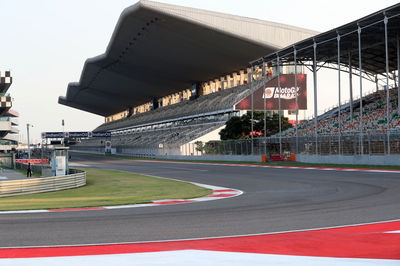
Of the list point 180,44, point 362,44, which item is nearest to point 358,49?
point 362,44

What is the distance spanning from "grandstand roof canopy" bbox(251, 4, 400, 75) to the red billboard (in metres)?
2.60

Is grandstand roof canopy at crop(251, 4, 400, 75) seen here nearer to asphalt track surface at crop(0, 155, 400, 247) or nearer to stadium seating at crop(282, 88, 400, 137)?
stadium seating at crop(282, 88, 400, 137)

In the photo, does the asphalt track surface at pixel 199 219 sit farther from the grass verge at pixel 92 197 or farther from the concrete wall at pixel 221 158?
the concrete wall at pixel 221 158

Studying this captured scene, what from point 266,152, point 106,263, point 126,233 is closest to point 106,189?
point 126,233

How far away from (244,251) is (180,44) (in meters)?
66.3

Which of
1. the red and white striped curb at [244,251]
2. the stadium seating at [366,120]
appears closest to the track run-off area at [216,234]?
the red and white striped curb at [244,251]

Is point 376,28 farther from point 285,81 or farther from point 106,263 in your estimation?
point 106,263

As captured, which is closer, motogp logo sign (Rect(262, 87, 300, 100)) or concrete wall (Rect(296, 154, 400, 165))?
concrete wall (Rect(296, 154, 400, 165))

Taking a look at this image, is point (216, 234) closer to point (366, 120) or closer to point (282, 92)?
point (282, 92)

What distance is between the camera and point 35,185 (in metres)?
21.8

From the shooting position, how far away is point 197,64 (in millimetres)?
82000

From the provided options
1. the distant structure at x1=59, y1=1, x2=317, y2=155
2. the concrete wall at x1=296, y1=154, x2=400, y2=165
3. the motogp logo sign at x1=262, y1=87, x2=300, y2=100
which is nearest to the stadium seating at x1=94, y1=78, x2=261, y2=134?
the distant structure at x1=59, y1=1, x2=317, y2=155

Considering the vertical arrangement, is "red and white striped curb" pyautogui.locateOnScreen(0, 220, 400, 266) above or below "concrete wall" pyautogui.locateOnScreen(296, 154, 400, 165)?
below

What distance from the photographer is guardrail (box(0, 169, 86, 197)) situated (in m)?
20.9
